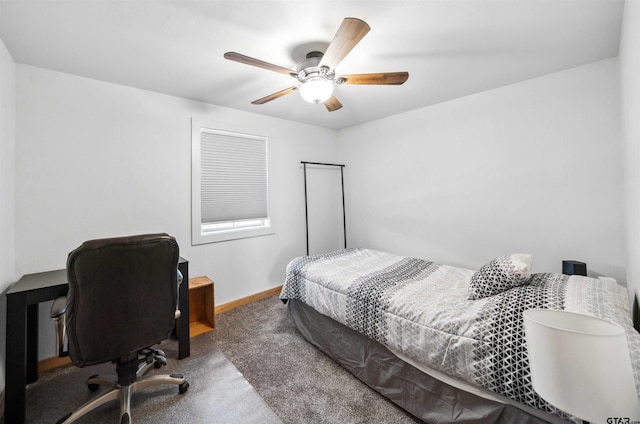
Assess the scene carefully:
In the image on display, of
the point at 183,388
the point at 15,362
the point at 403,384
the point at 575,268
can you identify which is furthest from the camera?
the point at 575,268

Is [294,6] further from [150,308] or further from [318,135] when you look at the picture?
[318,135]

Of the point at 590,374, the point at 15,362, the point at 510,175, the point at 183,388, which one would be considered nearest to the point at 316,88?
the point at 590,374

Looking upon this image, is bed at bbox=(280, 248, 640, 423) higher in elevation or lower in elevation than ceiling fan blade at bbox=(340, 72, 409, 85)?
lower

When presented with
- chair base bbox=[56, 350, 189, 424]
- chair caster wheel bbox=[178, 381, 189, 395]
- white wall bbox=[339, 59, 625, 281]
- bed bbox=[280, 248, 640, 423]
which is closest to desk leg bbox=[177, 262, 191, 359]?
chair base bbox=[56, 350, 189, 424]

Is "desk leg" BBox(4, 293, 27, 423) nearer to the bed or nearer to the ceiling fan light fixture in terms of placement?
the bed

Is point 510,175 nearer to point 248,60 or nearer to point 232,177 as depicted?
point 248,60

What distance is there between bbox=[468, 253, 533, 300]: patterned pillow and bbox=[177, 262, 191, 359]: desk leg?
2.22m

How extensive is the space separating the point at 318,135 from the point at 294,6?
265 centimetres

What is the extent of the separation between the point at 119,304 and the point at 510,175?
3.42 m

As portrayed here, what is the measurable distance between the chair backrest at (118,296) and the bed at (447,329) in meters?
1.24

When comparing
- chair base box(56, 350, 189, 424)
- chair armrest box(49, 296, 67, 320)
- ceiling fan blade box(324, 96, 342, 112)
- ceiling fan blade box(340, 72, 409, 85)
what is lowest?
chair base box(56, 350, 189, 424)

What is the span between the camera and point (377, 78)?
6.18 ft

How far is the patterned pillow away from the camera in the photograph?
5.49 feet

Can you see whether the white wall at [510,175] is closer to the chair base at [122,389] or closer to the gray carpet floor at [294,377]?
the gray carpet floor at [294,377]
